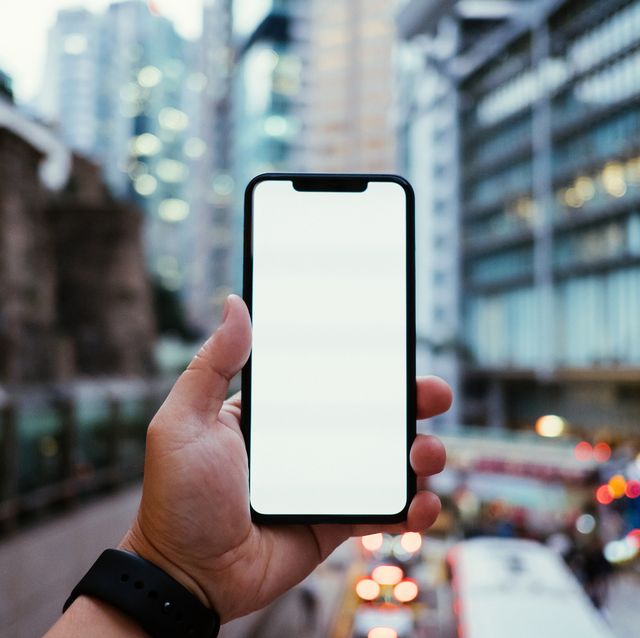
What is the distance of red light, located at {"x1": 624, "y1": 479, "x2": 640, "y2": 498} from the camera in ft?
32.5

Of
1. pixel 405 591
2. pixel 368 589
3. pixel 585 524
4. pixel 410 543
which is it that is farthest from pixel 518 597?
pixel 585 524

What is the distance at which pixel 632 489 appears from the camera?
32.7 feet

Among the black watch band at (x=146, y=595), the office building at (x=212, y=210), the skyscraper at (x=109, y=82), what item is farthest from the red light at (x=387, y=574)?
the office building at (x=212, y=210)

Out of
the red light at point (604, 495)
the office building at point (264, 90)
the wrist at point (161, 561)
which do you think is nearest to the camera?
the wrist at point (161, 561)

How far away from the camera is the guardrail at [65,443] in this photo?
595 cm

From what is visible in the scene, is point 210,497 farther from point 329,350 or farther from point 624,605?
point 624,605

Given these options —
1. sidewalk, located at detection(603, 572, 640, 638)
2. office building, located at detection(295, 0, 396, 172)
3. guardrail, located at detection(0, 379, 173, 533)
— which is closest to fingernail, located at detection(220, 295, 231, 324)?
guardrail, located at detection(0, 379, 173, 533)

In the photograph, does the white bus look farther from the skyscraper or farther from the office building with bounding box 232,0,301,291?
the office building with bounding box 232,0,301,291

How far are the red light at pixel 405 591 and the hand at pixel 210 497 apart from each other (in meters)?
6.44

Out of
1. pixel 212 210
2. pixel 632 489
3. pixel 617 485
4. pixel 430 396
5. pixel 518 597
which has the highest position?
pixel 212 210

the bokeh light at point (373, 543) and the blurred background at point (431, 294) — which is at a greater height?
the blurred background at point (431, 294)

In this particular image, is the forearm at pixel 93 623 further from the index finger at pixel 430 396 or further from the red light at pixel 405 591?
the red light at pixel 405 591

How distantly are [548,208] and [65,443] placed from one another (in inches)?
712

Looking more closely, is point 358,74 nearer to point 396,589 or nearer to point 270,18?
point 270,18
